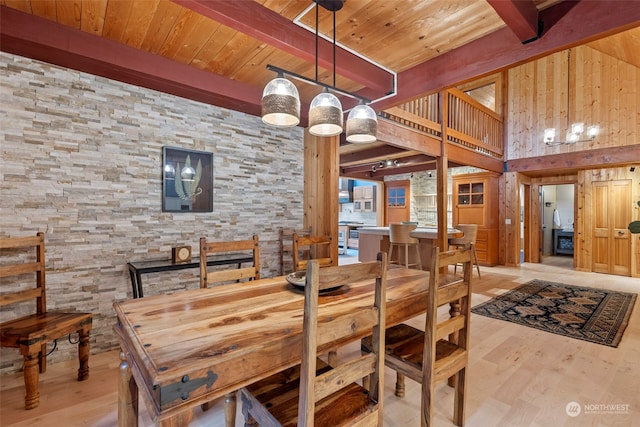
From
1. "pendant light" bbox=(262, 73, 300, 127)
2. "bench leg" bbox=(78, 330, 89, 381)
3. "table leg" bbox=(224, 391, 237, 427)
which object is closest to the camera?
"table leg" bbox=(224, 391, 237, 427)

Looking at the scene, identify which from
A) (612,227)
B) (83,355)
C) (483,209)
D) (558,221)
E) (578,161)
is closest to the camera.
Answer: (83,355)

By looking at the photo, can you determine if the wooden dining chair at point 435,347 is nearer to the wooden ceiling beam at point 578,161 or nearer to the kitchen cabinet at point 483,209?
the kitchen cabinet at point 483,209

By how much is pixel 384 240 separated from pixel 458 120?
2679 mm

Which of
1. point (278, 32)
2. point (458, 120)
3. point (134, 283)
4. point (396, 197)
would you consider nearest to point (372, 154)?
point (458, 120)

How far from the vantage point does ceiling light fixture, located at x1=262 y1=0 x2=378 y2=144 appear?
1.63 metres

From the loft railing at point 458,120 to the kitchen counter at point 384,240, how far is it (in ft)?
5.52

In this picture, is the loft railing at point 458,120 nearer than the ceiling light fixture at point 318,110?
No

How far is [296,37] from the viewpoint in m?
2.01

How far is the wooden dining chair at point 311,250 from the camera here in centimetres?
247

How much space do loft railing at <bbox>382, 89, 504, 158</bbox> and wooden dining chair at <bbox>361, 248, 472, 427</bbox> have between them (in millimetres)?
2682

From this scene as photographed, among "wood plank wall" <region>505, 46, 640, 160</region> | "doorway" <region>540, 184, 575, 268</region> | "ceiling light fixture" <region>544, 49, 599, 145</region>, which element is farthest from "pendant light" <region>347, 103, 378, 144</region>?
"doorway" <region>540, 184, 575, 268</region>

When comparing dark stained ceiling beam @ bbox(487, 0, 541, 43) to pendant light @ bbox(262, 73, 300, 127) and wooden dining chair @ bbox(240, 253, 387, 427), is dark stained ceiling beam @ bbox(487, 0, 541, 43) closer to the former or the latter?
pendant light @ bbox(262, 73, 300, 127)

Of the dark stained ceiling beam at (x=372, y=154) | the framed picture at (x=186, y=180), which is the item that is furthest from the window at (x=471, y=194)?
the framed picture at (x=186, y=180)
